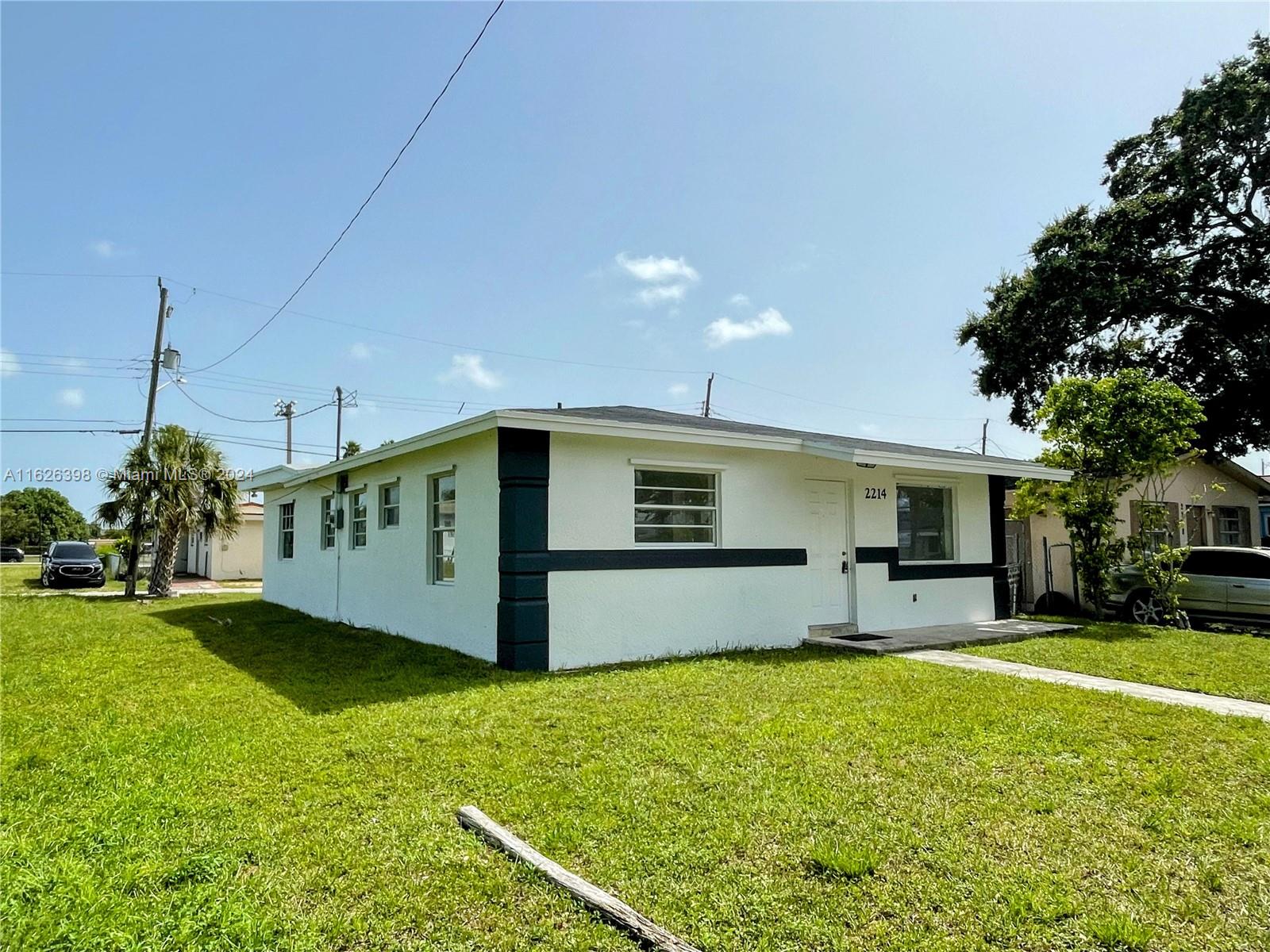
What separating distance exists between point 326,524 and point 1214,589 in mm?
14891

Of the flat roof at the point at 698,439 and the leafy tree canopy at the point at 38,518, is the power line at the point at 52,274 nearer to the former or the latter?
the flat roof at the point at 698,439

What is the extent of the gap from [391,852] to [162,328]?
21.3m

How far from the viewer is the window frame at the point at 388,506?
10484 millimetres

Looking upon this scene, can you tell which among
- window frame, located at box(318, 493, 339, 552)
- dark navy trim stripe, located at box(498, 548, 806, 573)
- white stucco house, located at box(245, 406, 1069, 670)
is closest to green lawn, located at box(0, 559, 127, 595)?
window frame, located at box(318, 493, 339, 552)

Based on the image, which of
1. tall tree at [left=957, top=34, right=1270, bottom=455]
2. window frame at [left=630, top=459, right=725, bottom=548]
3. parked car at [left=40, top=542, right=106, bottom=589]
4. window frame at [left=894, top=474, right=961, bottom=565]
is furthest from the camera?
parked car at [left=40, top=542, right=106, bottom=589]

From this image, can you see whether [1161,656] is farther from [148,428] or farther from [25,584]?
[25,584]

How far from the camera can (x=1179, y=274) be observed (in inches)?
731

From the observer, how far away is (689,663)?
8.02 meters

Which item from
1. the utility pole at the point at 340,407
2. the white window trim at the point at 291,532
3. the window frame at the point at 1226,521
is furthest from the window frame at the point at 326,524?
the utility pole at the point at 340,407

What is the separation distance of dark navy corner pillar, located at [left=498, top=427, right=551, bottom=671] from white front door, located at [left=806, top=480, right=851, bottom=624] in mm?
3980

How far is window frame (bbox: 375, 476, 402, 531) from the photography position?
10484 millimetres

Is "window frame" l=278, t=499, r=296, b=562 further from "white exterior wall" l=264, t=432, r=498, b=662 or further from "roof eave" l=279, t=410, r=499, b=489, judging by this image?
"roof eave" l=279, t=410, r=499, b=489

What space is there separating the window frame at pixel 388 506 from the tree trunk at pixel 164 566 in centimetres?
977

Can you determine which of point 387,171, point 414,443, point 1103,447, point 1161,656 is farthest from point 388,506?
point 1103,447
